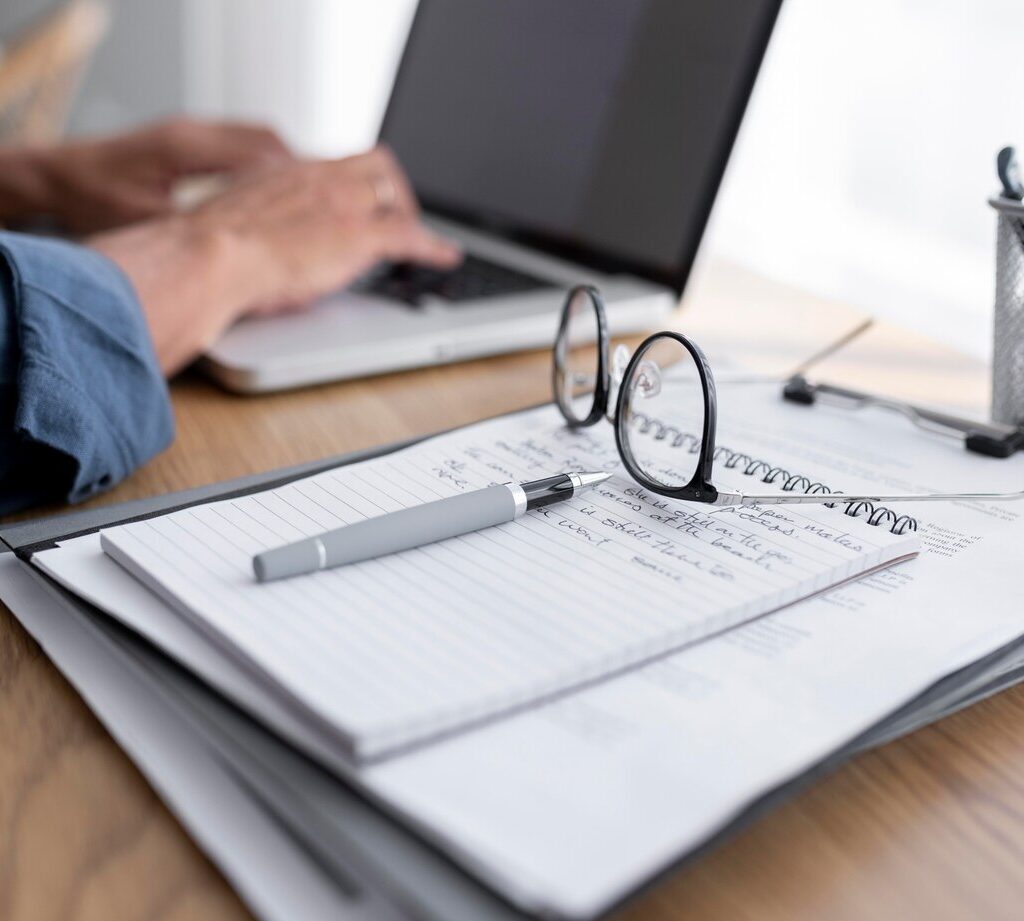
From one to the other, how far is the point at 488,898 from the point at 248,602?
0.47 feet

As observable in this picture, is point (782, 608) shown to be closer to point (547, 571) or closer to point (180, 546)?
point (547, 571)

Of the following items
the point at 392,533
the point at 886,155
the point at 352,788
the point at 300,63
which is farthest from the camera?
the point at 300,63

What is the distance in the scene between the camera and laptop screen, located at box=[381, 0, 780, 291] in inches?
32.5

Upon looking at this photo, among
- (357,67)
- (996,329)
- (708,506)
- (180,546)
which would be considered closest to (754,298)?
(996,329)

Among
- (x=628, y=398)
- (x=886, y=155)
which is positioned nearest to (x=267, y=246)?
(x=628, y=398)

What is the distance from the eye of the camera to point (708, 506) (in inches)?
18.6

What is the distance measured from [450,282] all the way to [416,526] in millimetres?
493

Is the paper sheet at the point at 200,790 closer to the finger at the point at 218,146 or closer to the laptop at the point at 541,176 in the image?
the laptop at the point at 541,176

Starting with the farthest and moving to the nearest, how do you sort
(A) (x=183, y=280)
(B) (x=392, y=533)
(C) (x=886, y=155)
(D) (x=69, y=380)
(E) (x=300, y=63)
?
(E) (x=300, y=63) → (C) (x=886, y=155) → (A) (x=183, y=280) → (D) (x=69, y=380) → (B) (x=392, y=533)

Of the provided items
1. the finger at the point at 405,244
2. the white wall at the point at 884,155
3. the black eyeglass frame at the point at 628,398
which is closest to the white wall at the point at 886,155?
the white wall at the point at 884,155

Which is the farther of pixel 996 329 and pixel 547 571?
pixel 996 329

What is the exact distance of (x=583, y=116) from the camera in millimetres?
928

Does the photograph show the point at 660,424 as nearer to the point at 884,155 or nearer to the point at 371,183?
the point at 371,183

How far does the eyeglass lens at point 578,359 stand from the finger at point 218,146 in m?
0.54
